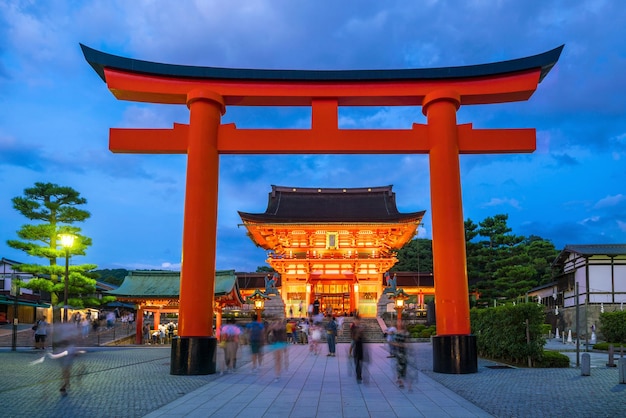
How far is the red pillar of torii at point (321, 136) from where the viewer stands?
1281 cm

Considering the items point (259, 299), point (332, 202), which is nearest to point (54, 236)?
point (259, 299)

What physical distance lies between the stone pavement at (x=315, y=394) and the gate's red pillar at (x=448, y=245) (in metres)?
0.55

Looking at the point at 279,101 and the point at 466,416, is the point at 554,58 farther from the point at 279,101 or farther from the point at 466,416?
the point at 466,416

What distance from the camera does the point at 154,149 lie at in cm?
1356

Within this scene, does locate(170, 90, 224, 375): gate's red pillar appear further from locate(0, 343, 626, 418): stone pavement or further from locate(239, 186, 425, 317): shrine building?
locate(239, 186, 425, 317): shrine building

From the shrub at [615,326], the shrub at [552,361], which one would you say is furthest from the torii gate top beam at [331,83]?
the shrub at [615,326]

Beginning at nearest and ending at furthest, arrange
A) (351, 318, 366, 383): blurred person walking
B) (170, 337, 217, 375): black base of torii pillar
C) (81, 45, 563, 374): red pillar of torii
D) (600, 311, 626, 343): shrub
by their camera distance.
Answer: (351, 318, 366, 383): blurred person walking, (170, 337, 217, 375): black base of torii pillar, (81, 45, 563, 374): red pillar of torii, (600, 311, 626, 343): shrub

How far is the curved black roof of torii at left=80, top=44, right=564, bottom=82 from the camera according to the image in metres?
13.6

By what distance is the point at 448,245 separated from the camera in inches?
513

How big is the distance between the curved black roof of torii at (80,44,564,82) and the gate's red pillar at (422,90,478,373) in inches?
26.4

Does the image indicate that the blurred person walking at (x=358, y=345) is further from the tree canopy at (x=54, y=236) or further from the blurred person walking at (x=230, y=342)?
the tree canopy at (x=54, y=236)

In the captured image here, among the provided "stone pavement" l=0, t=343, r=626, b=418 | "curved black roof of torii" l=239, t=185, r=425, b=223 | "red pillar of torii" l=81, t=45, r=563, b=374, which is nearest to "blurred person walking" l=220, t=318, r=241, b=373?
"stone pavement" l=0, t=343, r=626, b=418

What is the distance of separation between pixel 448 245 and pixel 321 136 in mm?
4149

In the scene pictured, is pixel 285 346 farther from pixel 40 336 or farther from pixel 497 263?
pixel 497 263
